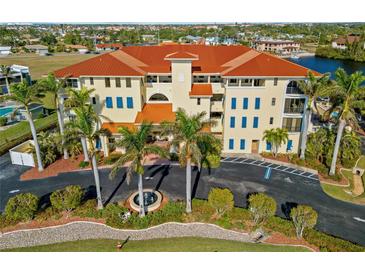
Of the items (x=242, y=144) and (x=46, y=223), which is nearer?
(x=46, y=223)

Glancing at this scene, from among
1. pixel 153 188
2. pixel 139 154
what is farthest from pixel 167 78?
pixel 139 154

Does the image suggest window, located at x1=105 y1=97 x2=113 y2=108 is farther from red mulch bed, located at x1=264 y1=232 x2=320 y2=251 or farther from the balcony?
red mulch bed, located at x1=264 y1=232 x2=320 y2=251

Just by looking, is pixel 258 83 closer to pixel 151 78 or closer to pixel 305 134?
pixel 305 134

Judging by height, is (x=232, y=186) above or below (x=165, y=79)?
below

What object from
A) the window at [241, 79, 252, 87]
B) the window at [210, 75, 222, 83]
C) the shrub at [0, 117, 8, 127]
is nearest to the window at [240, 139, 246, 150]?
the window at [241, 79, 252, 87]

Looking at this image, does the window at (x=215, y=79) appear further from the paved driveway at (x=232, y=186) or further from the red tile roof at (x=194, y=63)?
the paved driveway at (x=232, y=186)

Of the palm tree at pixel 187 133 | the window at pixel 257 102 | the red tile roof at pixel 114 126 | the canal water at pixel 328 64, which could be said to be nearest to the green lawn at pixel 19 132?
the red tile roof at pixel 114 126

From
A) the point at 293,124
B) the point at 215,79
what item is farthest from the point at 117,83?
the point at 293,124
